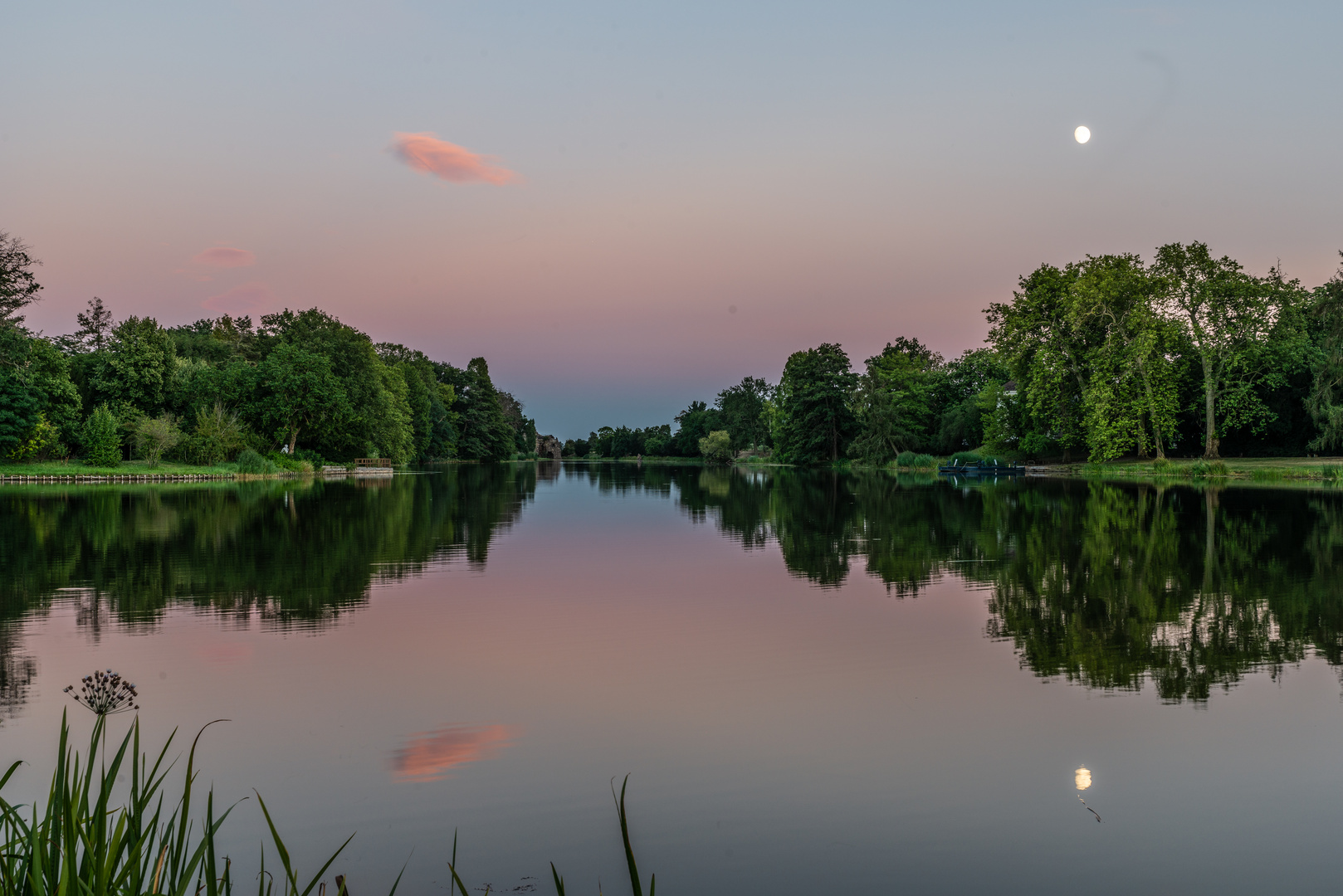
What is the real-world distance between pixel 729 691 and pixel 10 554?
46.1 feet

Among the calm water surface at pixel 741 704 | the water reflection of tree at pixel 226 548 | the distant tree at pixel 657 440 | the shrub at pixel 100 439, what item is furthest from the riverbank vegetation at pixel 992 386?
the distant tree at pixel 657 440

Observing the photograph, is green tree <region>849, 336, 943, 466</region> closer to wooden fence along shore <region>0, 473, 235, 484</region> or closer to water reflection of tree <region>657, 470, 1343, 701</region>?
water reflection of tree <region>657, 470, 1343, 701</region>

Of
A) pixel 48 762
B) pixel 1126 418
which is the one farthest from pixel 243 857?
pixel 1126 418

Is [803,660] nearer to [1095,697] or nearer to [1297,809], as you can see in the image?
[1095,697]

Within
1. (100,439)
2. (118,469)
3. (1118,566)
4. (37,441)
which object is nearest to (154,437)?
(100,439)

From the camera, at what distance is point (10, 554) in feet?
48.3

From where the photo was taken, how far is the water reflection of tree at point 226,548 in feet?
36.0

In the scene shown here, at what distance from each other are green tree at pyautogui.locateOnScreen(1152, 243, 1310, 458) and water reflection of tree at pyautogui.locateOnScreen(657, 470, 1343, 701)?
18121 millimetres

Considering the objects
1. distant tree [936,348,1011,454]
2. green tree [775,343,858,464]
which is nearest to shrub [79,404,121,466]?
green tree [775,343,858,464]

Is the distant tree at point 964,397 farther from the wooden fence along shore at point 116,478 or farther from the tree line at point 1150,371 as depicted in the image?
the wooden fence along shore at point 116,478

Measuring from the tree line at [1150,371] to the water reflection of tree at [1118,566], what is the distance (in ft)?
58.0

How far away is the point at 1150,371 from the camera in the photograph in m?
47.1

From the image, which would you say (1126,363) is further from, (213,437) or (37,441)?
(37,441)

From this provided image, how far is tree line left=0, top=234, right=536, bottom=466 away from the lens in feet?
146
